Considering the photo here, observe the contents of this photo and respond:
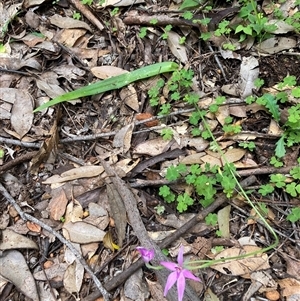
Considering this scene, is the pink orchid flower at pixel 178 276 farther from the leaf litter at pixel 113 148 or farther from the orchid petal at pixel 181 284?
the leaf litter at pixel 113 148

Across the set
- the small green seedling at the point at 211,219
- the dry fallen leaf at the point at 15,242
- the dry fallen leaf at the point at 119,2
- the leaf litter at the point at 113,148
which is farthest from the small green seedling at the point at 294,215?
the dry fallen leaf at the point at 119,2

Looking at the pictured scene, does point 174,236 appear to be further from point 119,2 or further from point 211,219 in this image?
point 119,2

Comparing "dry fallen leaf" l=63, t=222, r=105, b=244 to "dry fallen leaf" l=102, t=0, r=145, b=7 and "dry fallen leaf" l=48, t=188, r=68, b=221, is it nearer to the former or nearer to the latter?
"dry fallen leaf" l=48, t=188, r=68, b=221

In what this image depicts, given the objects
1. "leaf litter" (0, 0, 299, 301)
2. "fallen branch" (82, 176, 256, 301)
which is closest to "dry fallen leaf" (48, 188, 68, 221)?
"leaf litter" (0, 0, 299, 301)

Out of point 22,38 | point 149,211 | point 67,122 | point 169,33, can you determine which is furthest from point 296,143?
point 22,38

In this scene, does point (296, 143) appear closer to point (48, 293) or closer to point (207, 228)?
point (207, 228)
